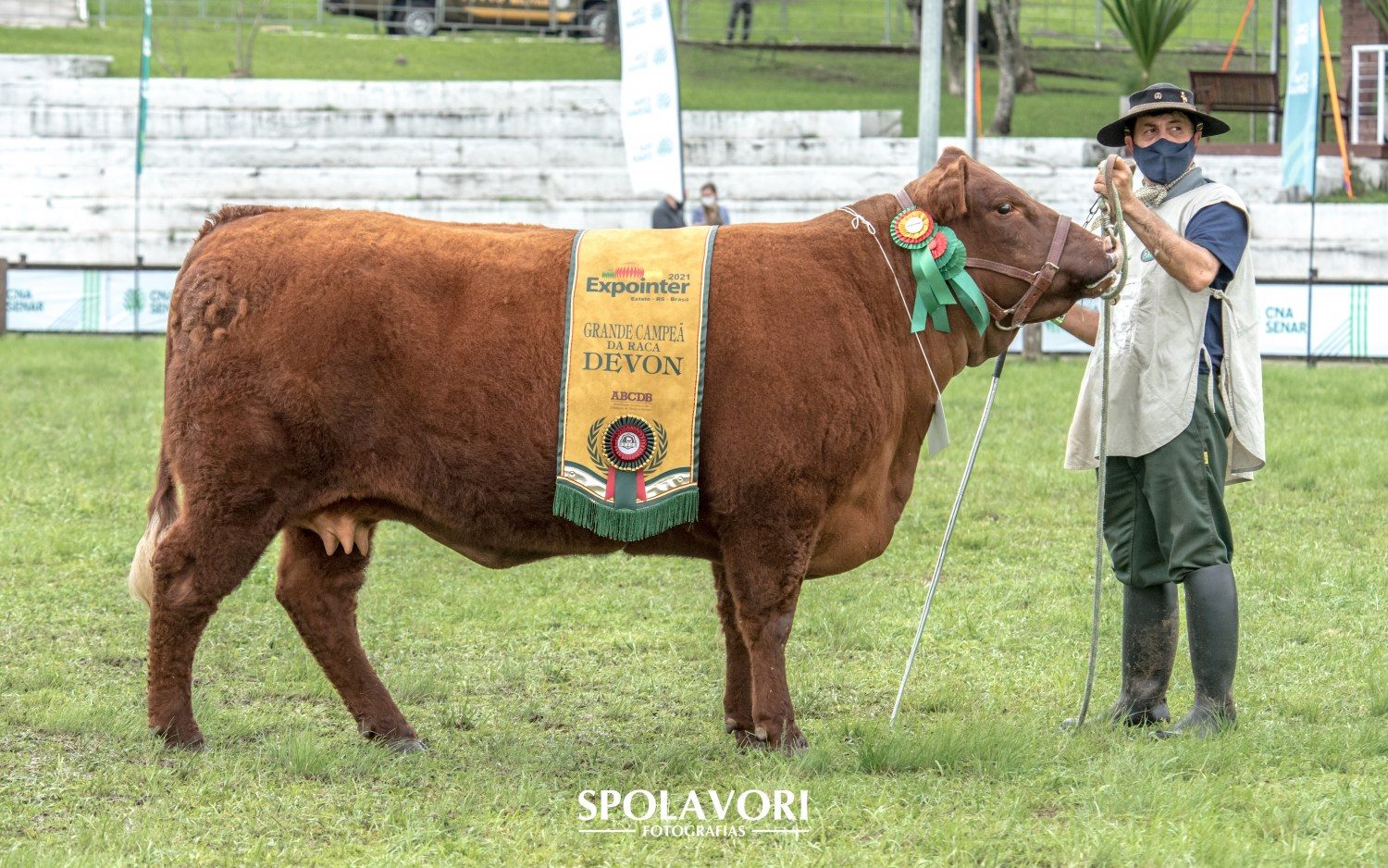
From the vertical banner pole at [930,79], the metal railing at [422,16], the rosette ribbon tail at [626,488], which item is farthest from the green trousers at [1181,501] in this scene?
the metal railing at [422,16]

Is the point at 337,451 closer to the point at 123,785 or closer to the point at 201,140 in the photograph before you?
the point at 123,785

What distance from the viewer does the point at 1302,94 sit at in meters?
17.4

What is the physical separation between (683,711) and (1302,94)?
14574 mm

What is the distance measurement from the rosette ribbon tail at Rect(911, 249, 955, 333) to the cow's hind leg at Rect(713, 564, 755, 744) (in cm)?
111

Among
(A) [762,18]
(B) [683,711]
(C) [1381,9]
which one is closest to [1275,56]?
(C) [1381,9]

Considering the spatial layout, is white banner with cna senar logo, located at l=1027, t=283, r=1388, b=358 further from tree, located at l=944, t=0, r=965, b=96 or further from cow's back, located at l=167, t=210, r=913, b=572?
tree, located at l=944, t=0, r=965, b=96

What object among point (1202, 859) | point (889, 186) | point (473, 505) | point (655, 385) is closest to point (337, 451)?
point (473, 505)

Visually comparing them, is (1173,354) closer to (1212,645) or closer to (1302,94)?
(1212,645)

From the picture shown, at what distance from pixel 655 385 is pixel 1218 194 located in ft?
6.70

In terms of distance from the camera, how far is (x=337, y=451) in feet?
15.9

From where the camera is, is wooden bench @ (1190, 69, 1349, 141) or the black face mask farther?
wooden bench @ (1190, 69, 1349, 141)

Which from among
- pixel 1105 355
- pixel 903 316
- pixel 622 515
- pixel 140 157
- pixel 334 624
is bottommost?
pixel 334 624

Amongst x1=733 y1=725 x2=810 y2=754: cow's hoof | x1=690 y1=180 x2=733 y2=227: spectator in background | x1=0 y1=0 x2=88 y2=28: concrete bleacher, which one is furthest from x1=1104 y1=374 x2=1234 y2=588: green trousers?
x1=0 y1=0 x2=88 y2=28: concrete bleacher
